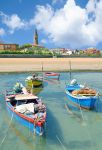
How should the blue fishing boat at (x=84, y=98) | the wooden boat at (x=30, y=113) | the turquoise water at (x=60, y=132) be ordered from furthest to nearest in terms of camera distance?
1. the blue fishing boat at (x=84, y=98)
2. the wooden boat at (x=30, y=113)
3. the turquoise water at (x=60, y=132)

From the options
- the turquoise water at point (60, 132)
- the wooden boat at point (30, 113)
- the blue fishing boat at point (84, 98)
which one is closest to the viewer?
the turquoise water at point (60, 132)

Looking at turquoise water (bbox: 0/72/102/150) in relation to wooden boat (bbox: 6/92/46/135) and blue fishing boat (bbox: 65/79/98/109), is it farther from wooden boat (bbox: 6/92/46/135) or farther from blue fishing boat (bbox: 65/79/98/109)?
blue fishing boat (bbox: 65/79/98/109)

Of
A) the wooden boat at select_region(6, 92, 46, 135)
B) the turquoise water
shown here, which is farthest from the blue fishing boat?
the wooden boat at select_region(6, 92, 46, 135)

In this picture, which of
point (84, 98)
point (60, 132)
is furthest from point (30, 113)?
point (84, 98)

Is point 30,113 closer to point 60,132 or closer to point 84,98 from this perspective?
point 60,132

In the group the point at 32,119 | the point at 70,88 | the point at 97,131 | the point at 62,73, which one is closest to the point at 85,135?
the point at 97,131

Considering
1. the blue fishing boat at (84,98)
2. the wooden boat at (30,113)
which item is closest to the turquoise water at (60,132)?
the wooden boat at (30,113)

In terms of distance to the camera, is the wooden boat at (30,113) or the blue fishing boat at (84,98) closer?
the wooden boat at (30,113)

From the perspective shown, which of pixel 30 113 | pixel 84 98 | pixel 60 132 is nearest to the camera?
pixel 60 132

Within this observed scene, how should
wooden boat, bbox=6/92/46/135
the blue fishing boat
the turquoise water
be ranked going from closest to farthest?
the turquoise water, wooden boat, bbox=6/92/46/135, the blue fishing boat

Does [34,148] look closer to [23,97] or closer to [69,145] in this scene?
[69,145]

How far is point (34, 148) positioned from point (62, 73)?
40.9 metres

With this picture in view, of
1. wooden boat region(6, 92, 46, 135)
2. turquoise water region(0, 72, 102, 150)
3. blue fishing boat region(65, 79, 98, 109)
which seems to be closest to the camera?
turquoise water region(0, 72, 102, 150)

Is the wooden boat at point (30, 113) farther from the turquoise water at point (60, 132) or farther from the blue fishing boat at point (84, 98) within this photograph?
the blue fishing boat at point (84, 98)
